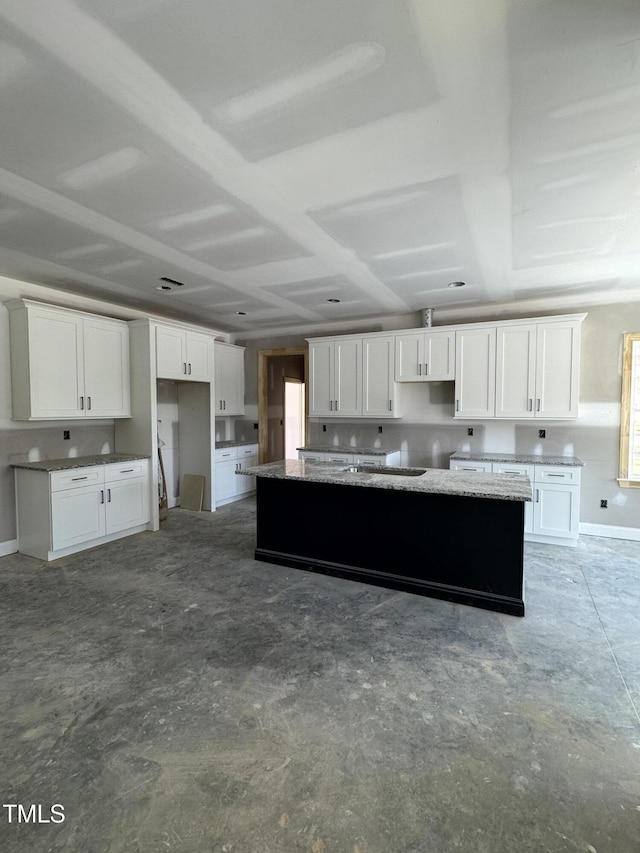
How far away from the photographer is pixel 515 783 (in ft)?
5.34

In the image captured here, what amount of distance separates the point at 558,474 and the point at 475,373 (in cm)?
146

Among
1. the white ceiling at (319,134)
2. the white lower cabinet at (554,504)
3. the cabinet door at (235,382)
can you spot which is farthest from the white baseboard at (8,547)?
the white lower cabinet at (554,504)

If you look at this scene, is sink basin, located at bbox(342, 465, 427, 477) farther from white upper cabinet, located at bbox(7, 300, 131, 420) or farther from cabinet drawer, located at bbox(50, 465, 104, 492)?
white upper cabinet, located at bbox(7, 300, 131, 420)

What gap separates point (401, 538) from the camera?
11.2ft

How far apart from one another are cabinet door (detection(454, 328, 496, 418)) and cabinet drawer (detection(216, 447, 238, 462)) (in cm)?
326

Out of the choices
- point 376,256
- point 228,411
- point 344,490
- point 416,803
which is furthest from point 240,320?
point 416,803

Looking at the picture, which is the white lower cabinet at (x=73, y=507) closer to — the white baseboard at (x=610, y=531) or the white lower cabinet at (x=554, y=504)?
the white lower cabinet at (x=554, y=504)

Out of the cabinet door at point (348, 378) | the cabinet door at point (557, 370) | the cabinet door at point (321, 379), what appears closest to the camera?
the cabinet door at point (557, 370)

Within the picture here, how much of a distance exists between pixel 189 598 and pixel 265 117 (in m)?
3.15

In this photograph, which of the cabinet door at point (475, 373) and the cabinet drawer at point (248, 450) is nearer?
the cabinet door at point (475, 373)

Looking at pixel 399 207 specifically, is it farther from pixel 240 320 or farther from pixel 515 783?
pixel 240 320

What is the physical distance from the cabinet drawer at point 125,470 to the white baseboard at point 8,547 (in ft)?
3.46

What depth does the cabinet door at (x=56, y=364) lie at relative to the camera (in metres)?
3.97

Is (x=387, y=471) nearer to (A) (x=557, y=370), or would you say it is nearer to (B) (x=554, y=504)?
(B) (x=554, y=504)
